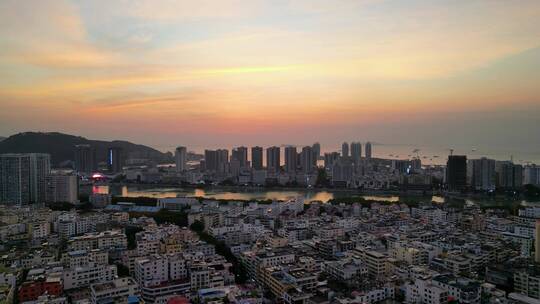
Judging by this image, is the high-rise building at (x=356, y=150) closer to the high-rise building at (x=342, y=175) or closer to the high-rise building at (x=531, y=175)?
the high-rise building at (x=342, y=175)

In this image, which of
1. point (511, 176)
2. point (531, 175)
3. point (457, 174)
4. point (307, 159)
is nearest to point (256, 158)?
point (307, 159)

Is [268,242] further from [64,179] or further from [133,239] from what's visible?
[64,179]

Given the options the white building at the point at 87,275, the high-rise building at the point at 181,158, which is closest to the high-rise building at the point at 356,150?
the high-rise building at the point at 181,158

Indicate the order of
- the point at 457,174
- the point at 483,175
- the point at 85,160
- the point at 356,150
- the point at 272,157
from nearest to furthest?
the point at 483,175 → the point at 457,174 → the point at 85,160 → the point at 272,157 → the point at 356,150

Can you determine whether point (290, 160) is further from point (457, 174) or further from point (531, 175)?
point (531, 175)

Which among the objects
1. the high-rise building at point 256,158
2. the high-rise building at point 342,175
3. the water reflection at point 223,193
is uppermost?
the high-rise building at point 256,158

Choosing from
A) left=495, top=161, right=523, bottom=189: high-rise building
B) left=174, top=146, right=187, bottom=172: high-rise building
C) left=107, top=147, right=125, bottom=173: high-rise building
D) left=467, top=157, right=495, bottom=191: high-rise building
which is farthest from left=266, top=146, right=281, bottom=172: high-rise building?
left=495, top=161, right=523, bottom=189: high-rise building
